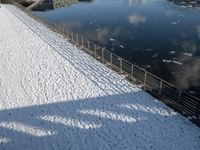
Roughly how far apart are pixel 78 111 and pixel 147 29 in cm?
2160

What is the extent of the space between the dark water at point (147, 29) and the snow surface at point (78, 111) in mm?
5239

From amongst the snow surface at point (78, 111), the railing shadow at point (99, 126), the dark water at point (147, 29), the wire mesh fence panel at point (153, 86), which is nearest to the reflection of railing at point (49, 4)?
the dark water at point (147, 29)

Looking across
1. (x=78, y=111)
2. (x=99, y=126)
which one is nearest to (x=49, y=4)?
(x=78, y=111)

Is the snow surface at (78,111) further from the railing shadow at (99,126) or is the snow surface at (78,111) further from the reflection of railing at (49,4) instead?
the reflection of railing at (49,4)

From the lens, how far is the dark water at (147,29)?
80.1ft

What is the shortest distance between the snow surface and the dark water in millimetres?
5239

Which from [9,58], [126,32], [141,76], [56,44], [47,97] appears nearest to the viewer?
[47,97]

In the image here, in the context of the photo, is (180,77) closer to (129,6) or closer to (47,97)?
(47,97)

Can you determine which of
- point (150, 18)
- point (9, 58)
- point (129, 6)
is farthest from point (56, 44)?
point (129, 6)

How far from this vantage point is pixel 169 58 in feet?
85.6

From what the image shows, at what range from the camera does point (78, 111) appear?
16359 mm

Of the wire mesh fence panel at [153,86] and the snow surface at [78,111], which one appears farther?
the wire mesh fence panel at [153,86]

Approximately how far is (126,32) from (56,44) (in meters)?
9.66

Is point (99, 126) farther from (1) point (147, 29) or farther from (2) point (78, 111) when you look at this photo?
(1) point (147, 29)
